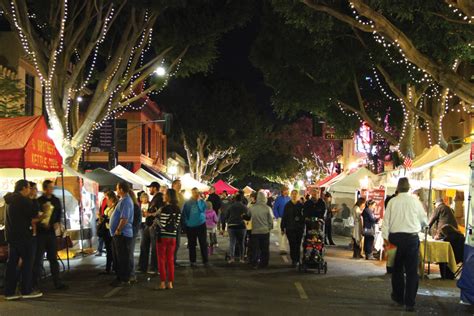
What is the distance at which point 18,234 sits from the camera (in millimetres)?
9844

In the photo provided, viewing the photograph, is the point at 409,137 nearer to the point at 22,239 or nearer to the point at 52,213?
the point at 52,213

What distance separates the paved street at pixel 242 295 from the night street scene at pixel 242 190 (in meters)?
0.06

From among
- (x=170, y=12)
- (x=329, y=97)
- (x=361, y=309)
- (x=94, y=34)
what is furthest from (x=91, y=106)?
(x=361, y=309)

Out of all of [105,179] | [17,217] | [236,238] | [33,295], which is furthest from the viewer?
[105,179]

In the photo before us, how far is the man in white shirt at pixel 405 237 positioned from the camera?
30.5ft

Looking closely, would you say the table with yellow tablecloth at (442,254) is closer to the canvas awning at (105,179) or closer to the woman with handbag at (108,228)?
the woman with handbag at (108,228)

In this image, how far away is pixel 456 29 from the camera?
49.5 ft

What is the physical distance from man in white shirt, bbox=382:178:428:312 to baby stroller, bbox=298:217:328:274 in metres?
3.76

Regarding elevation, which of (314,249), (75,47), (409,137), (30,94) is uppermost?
(75,47)

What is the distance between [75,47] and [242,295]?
12195 millimetres

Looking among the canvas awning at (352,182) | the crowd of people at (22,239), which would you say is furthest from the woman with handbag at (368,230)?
the crowd of people at (22,239)

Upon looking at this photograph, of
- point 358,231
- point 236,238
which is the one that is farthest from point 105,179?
point 358,231

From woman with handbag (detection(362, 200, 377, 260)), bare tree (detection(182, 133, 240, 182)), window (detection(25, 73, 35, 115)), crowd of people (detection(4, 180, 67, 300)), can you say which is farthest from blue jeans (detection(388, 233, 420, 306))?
bare tree (detection(182, 133, 240, 182))

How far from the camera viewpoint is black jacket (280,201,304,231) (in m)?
14.7
